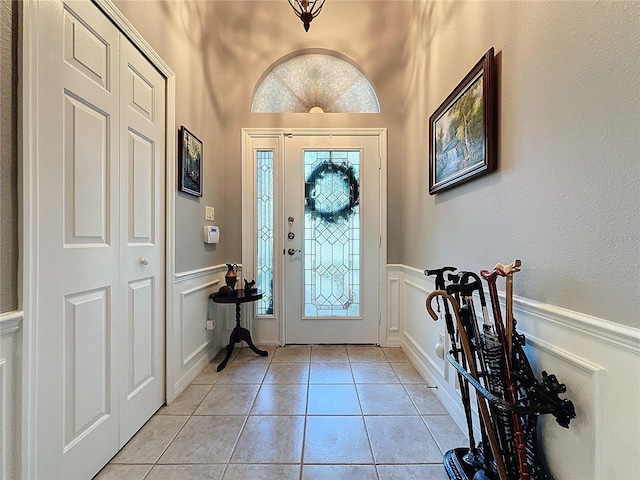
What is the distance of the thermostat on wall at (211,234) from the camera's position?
2367mm

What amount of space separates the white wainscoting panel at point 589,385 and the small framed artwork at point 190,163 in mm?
2045

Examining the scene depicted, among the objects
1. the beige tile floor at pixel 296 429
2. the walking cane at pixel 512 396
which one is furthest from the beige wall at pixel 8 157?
the walking cane at pixel 512 396

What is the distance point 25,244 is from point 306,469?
1.42 m

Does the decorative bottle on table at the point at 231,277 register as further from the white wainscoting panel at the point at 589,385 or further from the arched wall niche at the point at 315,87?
the white wainscoting panel at the point at 589,385

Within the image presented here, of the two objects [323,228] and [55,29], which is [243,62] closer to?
[323,228]

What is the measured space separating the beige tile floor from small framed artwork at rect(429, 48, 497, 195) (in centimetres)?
138

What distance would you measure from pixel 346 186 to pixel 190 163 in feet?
4.64

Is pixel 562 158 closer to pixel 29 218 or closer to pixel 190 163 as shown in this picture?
pixel 29 218

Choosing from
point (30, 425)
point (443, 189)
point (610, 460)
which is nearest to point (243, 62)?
point (443, 189)

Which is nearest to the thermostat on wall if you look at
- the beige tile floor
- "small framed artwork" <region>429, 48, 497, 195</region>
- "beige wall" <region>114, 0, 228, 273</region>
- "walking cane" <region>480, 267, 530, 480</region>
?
"beige wall" <region>114, 0, 228, 273</region>

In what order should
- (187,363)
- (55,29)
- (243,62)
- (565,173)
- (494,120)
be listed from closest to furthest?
1. (565,173)
2. (55,29)
3. (494,120)
4. (187,363)
5. (243,62)

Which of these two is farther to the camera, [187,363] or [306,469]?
[187,363]

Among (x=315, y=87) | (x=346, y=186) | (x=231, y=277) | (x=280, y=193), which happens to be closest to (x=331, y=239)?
(x=346, y=186)

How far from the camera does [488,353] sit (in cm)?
98
